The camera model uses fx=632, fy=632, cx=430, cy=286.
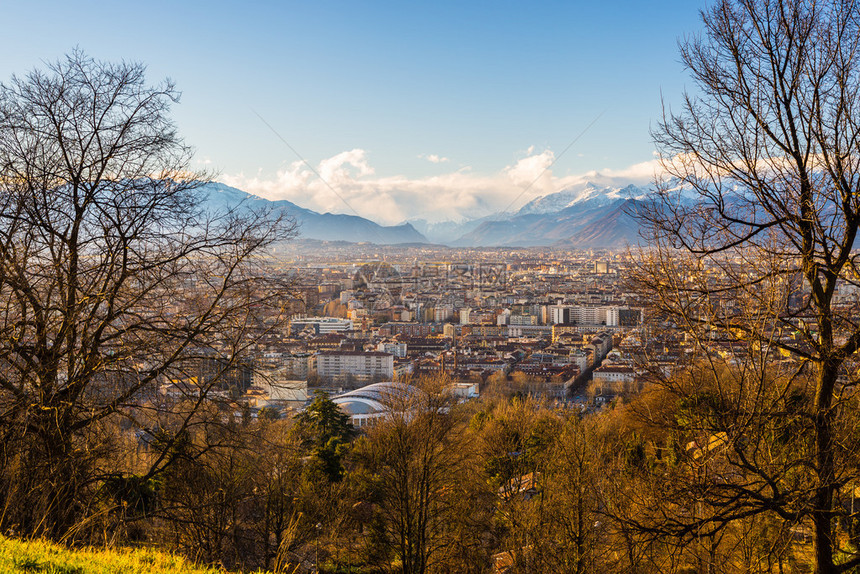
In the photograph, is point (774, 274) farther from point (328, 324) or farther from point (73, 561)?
point (328, 324)

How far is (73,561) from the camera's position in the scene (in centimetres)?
262

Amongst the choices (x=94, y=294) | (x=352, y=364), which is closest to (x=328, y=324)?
(x=352, y=364)

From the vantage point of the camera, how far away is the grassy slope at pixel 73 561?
249cm

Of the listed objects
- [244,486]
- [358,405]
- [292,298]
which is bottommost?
[358,405]

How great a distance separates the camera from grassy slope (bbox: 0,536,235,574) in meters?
2.49

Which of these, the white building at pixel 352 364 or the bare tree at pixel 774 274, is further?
the white building at pixel 352 364

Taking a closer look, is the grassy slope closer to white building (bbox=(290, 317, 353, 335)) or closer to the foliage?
the foliage

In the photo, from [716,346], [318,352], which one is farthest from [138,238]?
[318,352]

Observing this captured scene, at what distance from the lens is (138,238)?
12.6ft

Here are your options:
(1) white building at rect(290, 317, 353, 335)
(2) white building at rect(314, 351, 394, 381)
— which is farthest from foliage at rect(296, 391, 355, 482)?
(1) white building at rect(290, 317, 353, 335)

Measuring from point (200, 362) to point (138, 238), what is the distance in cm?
84

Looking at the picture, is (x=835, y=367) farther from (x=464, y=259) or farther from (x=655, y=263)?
(x=464, y=259)

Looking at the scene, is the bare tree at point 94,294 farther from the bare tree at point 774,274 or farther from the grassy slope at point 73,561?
the bare tree at point 774,274

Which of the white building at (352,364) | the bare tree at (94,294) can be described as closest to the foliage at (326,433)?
the bare tree at (94,294)
